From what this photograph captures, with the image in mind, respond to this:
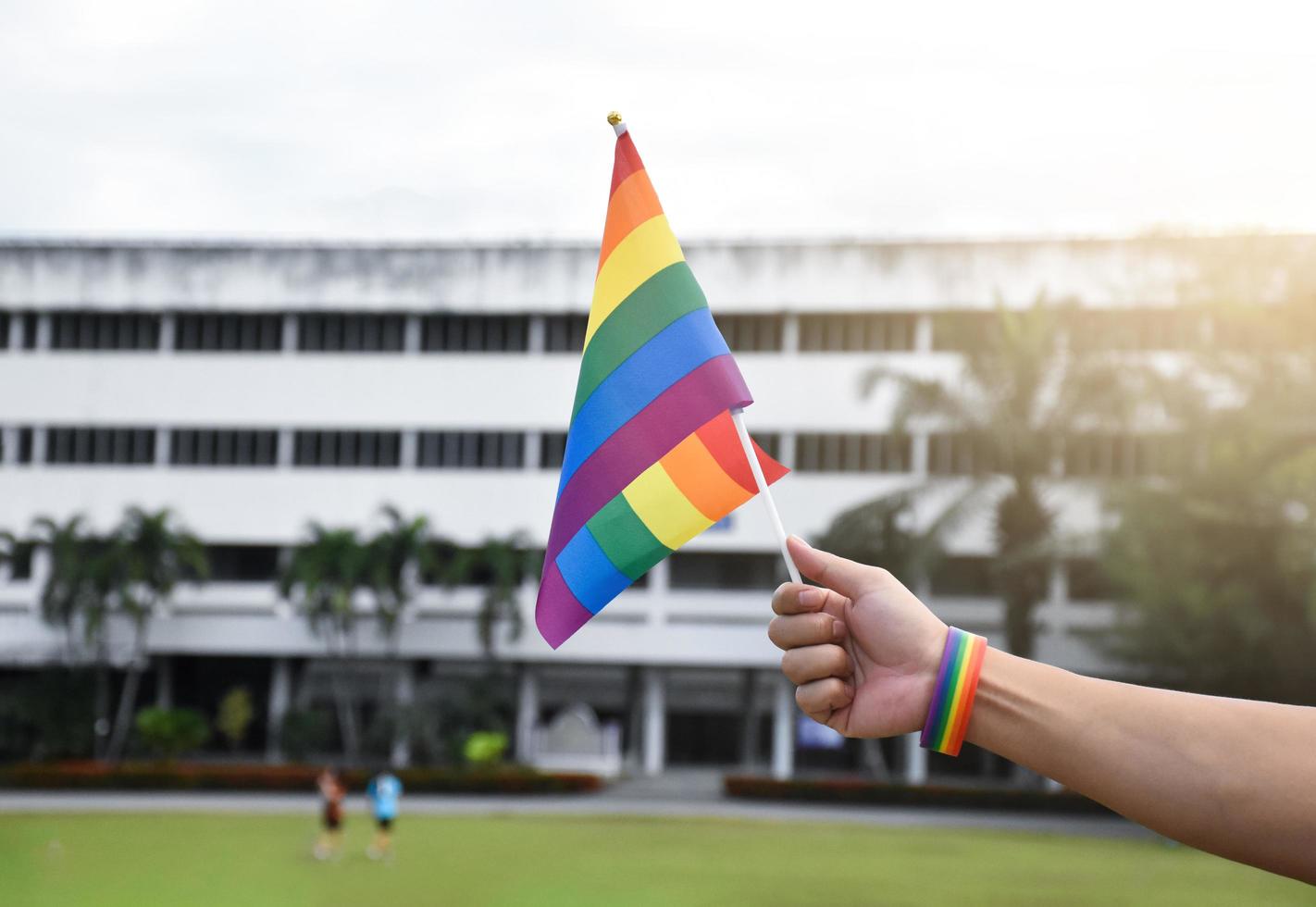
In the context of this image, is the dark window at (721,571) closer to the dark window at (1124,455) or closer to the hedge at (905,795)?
the hedge at (905,795)

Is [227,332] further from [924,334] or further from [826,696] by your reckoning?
[826,696]

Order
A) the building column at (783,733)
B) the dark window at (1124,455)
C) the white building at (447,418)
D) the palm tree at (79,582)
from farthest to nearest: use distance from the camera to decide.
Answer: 1. the building column at (783,733)
2. the white building at (447,418)
3. the palm tree at (79,582)
4. the dark window at (1124,455)

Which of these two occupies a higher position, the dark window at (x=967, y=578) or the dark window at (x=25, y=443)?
the dark window at (x=25, y=443)

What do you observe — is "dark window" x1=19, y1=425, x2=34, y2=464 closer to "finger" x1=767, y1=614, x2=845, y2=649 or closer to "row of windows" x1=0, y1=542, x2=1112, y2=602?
"row of windows" x1=0, y1=542, x2=1112, y2=602

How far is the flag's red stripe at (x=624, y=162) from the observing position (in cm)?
396

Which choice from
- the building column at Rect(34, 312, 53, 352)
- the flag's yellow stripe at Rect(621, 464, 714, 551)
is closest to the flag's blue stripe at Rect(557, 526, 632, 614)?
the flag's yellow stripe at Rect(621, 464, 714, 551)

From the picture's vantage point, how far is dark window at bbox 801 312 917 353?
39.1 meters

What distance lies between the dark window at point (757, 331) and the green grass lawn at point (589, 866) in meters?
16.1

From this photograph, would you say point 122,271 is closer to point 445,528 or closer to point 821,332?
point 445,528

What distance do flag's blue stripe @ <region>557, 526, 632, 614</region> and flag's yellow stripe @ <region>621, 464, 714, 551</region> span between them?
0.49ft

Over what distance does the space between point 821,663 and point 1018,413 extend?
2824 cm

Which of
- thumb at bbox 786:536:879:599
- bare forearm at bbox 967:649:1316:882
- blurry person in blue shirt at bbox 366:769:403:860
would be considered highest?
thumb at bbox 786:536:879:599

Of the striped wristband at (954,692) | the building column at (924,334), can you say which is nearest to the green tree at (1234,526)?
the building column at (924,334)

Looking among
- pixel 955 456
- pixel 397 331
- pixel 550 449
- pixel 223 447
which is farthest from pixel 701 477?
pixel 223 447
